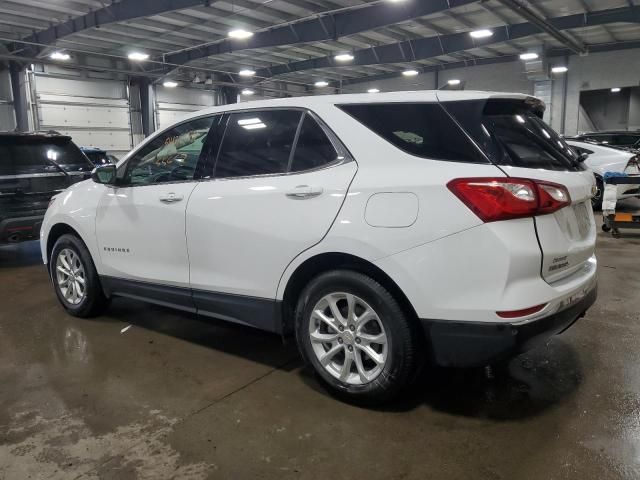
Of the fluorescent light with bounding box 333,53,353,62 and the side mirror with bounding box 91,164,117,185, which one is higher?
the fluorescent light with bounding box 333,53,353,62

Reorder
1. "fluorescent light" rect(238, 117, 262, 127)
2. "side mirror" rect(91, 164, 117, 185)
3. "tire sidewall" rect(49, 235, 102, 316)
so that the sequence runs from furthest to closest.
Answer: "tire sidewall" rect(49, 235, 102, 316)
"side mirror" rect(91, 164, 117, 185)
"fluorescent light" rect(238, 117, 262, 127)

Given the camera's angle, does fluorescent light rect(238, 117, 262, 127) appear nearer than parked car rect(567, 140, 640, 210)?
Yes

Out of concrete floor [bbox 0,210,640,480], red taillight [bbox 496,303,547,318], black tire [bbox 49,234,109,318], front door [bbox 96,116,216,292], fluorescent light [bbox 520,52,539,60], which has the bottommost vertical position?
concrete floor [bbox 0,210,640,480]

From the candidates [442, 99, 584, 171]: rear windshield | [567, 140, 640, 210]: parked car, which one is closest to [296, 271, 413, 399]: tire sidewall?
[442, 99, 584, 171]: rear windshield

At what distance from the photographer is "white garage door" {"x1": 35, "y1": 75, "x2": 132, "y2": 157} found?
50.5 ft

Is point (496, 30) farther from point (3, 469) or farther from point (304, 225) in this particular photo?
point (3, 469)

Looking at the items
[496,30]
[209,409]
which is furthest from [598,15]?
[209,409]

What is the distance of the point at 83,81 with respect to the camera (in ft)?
53.4

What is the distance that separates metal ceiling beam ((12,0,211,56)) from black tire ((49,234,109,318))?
266 inches

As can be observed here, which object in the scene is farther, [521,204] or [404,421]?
[404,421]

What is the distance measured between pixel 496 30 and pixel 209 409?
47.9 ft

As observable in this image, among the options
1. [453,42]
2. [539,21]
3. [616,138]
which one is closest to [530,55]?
[453,42]

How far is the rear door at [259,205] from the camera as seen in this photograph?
2646 millimetres

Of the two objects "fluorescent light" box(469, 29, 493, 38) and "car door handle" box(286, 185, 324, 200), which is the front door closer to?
"car door handle" box(286, 185, 324, 200)
